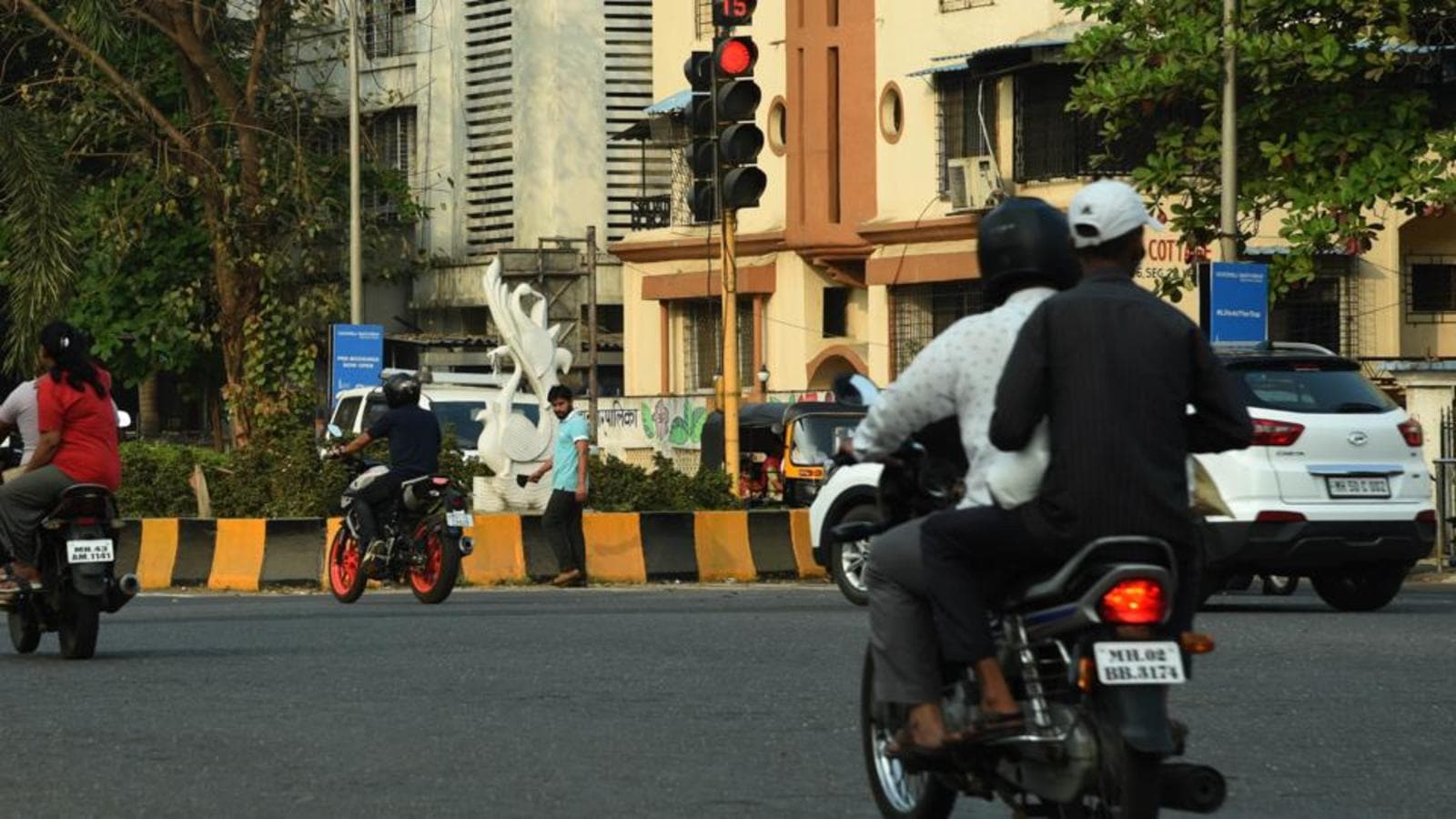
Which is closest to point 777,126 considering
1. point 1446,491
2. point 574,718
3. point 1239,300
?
point 1239,300

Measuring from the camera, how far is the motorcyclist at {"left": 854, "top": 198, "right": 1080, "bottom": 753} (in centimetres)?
732

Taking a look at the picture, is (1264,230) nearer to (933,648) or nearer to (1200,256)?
(1200,256)

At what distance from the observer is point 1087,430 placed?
22.9ft

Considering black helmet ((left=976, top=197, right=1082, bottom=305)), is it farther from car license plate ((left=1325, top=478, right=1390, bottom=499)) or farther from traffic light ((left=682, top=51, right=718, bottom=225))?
traffic light ((left=682, top=51, right=718, bottom=225))

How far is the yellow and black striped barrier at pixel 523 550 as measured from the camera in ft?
83.1

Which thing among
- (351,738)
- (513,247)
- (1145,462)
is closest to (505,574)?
(351,738)

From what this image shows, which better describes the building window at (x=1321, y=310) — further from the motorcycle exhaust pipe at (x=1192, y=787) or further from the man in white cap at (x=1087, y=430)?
the motorcycle exhaust pipe at (x=1192, y=787)

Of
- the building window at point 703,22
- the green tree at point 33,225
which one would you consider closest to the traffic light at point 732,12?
the green tree at point 33,225

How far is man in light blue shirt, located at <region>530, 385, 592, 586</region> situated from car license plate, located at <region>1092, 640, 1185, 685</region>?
17.5 metres

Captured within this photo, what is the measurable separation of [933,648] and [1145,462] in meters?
0.78

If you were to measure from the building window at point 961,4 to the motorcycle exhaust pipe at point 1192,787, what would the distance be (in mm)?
39207

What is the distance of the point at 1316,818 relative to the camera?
334 inches

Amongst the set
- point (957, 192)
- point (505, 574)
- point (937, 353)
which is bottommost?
point (505, 574)

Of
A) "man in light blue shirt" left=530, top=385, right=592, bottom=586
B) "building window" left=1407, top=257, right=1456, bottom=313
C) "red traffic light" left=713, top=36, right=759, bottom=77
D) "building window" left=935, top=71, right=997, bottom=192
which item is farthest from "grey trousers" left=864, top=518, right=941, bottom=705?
"building window" left=935, top=71, right=997, bottom=192
